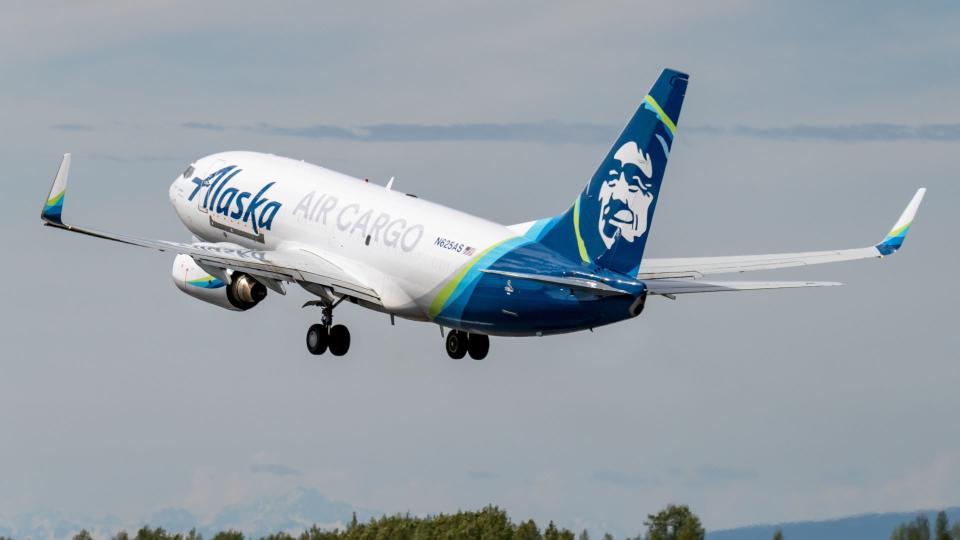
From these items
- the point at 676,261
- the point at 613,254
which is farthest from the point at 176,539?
the point at 613,254

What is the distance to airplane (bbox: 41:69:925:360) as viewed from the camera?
63281 mm

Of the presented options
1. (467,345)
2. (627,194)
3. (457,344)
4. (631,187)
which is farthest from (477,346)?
(631,187)

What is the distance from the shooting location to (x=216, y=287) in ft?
255

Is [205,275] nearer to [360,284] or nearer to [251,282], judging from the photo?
[251,282]

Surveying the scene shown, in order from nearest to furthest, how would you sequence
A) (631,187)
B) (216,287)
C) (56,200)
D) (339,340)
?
(631,187)
(56,200)
(339,340)
(216,287)

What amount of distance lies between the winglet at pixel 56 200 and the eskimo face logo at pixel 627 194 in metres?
19.0

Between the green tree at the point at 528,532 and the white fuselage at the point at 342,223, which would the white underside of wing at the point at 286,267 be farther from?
the green tree at the point at 528,532

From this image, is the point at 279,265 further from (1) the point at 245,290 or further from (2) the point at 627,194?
(2) the point at 627,194

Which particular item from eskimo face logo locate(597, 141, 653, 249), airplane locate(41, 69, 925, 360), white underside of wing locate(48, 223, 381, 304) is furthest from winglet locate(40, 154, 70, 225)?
eskimo face logo locate(597, 141, 653, 249)

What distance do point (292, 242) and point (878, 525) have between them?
4124 cm

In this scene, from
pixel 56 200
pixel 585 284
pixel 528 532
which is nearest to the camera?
pixel 585 284

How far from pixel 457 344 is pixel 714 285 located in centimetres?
1379

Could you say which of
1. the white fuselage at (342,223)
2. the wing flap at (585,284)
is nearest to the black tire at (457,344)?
the white fuselage at (342,223)

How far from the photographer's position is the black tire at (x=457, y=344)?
249 ft
